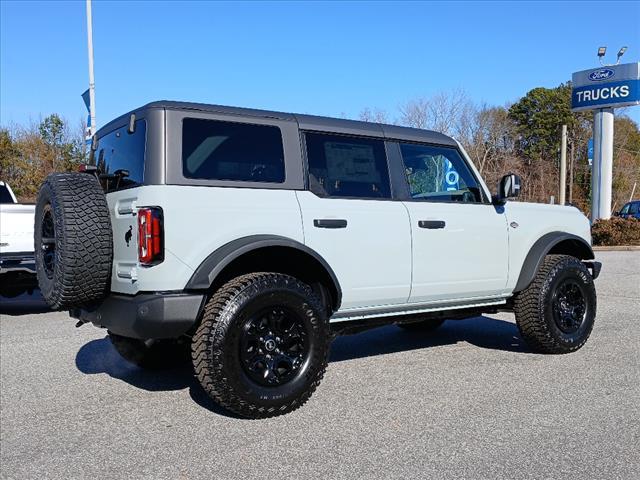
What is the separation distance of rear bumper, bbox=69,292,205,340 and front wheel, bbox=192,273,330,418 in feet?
0.43

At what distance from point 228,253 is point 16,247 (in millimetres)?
5520

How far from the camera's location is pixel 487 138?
37.6m

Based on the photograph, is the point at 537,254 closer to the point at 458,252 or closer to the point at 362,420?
the point at 458,252

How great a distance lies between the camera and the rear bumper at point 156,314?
11.8 ft

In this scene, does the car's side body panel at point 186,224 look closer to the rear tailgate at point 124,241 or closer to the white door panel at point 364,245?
the rear tailgate at point 124,241

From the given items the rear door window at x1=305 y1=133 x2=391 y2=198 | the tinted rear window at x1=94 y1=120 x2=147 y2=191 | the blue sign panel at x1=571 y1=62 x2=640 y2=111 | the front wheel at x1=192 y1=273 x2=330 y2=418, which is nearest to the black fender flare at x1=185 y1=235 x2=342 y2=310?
the front wheel at x1=192 y1=273 x2=330 y2=418

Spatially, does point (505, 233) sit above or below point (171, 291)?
above

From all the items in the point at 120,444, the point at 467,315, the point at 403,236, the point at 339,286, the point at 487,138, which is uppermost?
the point at 487,138

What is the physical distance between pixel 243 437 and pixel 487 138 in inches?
1434

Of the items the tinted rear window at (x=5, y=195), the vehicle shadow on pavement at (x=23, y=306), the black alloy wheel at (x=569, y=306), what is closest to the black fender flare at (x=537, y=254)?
the black alloy wheel at (x=569, y=306)

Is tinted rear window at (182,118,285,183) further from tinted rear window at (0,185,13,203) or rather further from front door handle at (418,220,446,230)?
tinted rear window at (0,185,13,203)

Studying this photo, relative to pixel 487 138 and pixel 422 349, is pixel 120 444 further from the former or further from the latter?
pixel 487 138

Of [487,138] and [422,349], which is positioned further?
[487,138]

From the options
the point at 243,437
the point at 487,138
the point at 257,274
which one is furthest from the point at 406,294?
the point at 487,138
